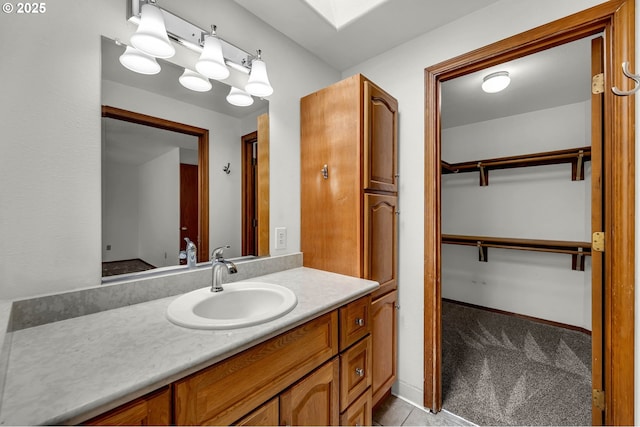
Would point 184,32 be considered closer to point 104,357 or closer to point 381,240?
point 104,357

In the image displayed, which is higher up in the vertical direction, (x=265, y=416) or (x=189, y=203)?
(x=189, y=203)

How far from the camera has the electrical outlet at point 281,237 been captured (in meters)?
1.64

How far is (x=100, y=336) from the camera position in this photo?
0.78 metres

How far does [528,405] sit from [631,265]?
1.13 metres

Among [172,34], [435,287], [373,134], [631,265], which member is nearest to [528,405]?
[435,287]

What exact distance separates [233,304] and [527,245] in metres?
3.03

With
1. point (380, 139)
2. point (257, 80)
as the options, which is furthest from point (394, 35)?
point (257, 80)

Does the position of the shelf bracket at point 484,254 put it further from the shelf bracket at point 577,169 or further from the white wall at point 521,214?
the shelf bracket at point 577,169

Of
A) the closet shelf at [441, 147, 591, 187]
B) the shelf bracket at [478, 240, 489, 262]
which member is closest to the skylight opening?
the closet shelf at [441, 147, 591, 187]

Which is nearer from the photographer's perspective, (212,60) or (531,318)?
(212,60)

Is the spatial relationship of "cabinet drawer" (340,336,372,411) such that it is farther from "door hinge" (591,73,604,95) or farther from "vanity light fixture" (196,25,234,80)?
"door hinge" (591,73,604,95)

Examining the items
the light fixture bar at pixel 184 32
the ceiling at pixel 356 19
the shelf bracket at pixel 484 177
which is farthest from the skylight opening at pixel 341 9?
the shelf bracket at pixel 484 177

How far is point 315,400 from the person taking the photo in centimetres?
101

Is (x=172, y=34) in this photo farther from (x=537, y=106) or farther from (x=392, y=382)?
(x=537, y=106)
